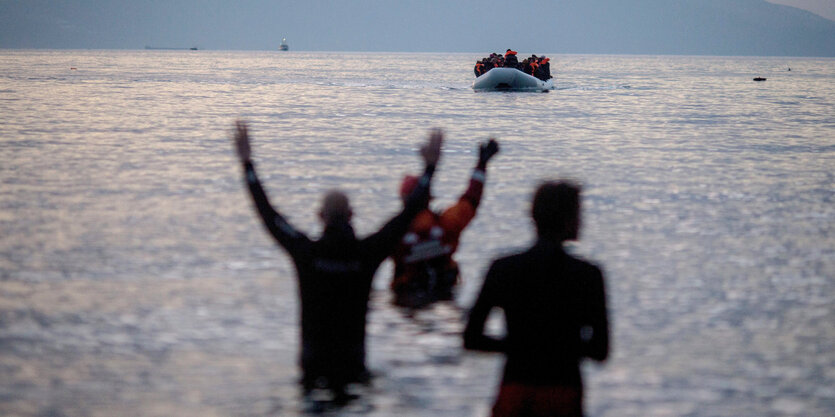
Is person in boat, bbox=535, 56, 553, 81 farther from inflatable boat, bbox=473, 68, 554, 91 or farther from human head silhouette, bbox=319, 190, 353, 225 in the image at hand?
human head silhouette, bbox=319, 190, 353, 225

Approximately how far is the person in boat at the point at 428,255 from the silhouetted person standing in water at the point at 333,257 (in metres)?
1.29

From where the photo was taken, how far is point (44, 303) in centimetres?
855

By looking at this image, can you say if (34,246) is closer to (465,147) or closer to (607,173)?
(607,173)

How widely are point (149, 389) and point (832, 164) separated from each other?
17.9m

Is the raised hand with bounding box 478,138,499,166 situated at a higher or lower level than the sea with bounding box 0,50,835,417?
higher

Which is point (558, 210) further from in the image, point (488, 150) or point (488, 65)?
point (488, 65)

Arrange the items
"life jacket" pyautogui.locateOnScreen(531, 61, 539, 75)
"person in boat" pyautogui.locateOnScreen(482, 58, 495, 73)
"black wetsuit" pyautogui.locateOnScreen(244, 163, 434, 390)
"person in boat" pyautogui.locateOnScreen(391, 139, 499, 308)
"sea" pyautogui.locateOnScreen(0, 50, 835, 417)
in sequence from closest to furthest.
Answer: "black wetsuit" pyautogui.locateOnScreen(244, 163, 434, 390) < "sea" pyautogui.locateOnScreen(0, 50, 835, 417) < "person in boat" pyautogui.locateOnScreen(391, 139, 499, 308) < "life jacket" pyautogui.locateOnScreen(531, 61, 539, 75) < "person in boat" pyautogui.locateOnScreen(482, 58, 495, 73)

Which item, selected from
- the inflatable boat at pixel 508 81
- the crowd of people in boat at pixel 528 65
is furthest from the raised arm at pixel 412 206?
the crowd of people in boat at pixel 528 65

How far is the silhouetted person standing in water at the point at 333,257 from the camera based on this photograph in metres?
5.28

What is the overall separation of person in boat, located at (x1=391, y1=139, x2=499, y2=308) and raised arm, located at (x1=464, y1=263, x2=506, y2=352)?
2.79 m

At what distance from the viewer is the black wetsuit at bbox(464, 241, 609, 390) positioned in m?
3.60

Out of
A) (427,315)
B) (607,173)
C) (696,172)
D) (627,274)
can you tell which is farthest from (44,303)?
(696,172)

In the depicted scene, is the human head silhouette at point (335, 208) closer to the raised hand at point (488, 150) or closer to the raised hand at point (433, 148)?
the raised hand at point (433, 148)

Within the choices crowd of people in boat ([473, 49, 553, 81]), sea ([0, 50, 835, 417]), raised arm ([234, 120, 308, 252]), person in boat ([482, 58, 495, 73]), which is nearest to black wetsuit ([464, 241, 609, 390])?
raised arm ([234, 120, 308, 252])
